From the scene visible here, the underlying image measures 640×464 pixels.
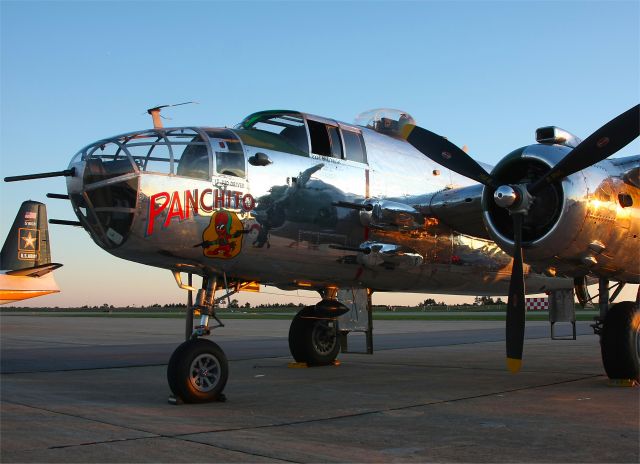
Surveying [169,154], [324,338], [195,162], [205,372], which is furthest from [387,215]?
[324,338]

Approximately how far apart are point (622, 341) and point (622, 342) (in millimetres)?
16

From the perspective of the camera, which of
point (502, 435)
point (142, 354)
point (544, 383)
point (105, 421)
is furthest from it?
point (142, 354)

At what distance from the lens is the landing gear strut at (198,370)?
9562mm

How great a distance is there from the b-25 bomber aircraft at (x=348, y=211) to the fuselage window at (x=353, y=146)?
3 cm

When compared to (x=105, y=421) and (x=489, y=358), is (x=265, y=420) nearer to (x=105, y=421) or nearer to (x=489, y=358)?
(x=105, y=421)

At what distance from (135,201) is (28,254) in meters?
27.4

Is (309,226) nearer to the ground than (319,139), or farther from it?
nearer to the ground

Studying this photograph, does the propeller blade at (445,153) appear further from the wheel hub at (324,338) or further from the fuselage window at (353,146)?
the wheel hub at (324,338)

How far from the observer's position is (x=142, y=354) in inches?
766

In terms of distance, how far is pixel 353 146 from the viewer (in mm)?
12336

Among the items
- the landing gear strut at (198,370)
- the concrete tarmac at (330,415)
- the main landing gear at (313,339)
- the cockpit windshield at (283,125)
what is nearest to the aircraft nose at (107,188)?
the landing gear strut at (198,370)

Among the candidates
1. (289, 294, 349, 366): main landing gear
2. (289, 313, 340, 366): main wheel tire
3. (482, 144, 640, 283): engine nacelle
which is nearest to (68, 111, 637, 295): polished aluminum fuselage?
(482, 144, 640, 283): engine nacelle

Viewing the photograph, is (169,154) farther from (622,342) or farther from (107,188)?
(622,342)

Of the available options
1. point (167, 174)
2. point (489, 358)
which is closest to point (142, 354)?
point (489, 358)
